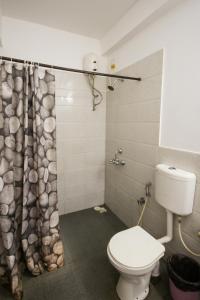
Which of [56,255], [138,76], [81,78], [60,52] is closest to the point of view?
[56,255]

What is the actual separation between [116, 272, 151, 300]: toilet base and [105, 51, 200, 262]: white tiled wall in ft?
1.48

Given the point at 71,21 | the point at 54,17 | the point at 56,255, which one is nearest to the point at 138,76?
the point at 71,21

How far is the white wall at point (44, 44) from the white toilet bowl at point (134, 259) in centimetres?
215

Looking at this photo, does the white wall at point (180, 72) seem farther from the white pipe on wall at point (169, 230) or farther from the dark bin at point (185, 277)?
the dark bin at point (185, 277)

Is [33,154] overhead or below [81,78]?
below

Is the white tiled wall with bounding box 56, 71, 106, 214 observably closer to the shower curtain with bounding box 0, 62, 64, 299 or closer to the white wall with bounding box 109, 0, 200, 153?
the shower curtain with bounding box 0, 62, 64, 299

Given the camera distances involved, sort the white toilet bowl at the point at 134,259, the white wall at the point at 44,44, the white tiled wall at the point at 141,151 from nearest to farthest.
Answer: the white toilet bowl at the point at 134,259
the white tiled wall at the point at 141,151
the white wall at the point at 44,44

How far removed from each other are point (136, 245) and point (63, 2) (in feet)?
7.60

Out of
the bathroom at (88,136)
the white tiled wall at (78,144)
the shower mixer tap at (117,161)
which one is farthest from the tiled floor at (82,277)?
the shower mixer tap at (117,161)

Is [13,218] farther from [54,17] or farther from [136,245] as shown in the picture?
[54,17]

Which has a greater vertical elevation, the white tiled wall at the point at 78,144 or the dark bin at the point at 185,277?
the white tiled wall at the point at 78,144

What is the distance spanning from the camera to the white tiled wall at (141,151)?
1.48 m

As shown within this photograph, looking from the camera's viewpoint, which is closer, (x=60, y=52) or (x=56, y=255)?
(x=56, y=255)

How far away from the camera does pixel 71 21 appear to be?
202cm
